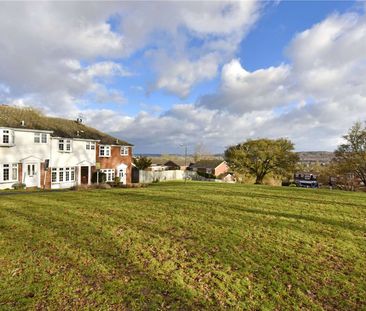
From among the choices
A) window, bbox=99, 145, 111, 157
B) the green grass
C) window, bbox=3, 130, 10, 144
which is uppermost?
window, bbox=3, 130, 10, 144

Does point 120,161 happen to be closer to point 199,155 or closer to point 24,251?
point 24,251

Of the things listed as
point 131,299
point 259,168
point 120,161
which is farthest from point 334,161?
point 131,299

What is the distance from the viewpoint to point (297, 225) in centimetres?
997

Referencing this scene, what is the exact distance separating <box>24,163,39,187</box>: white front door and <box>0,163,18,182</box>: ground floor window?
915 mm

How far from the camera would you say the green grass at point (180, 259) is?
520cm

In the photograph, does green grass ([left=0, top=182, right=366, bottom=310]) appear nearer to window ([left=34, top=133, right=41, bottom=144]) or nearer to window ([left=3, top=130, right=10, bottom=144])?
window ([left=3, top=130, right=10, bottom=144])

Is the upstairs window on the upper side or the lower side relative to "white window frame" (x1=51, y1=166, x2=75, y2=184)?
upper

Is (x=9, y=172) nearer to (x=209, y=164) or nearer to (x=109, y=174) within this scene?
(x=109, y=174)

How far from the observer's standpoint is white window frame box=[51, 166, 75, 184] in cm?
3035

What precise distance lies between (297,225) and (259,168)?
41800 millimetres

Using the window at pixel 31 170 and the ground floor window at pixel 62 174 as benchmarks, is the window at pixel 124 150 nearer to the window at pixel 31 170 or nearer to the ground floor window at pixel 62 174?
the ground floor window at pixel 62 174

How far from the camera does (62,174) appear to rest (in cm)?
3144

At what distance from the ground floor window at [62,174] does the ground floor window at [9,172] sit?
410 centimetres

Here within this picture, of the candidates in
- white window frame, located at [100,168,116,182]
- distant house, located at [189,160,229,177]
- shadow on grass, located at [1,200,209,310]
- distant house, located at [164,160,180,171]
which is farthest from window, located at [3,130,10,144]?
distant house, located at [164,160,180,171]
